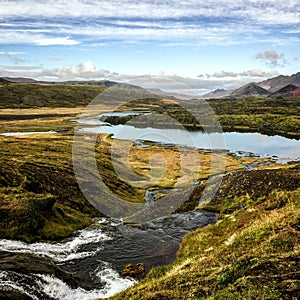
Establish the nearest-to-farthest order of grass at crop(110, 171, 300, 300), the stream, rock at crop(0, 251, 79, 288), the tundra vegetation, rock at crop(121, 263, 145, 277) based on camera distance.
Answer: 1. grass at crop(110, 171, 300, 300)
2. the tundra vegetation
3. the stream
4. rock at crop(0, 251, 79, 288)
5. rock at crop(121, 263, 145, 277)

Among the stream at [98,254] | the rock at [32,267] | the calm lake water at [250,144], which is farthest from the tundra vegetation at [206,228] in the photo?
the calm lake water at [250,144]

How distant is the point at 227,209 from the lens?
4628cm

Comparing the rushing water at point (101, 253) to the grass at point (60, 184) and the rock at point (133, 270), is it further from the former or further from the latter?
the grass at point (60, 184)

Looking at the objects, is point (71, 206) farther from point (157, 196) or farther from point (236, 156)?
point (236, 156)

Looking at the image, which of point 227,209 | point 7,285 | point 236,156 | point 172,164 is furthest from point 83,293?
point 236,156

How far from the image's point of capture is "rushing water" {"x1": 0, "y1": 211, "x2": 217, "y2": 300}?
25.9 m

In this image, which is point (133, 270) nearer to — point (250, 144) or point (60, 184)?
point (60, 184)

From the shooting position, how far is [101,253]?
118ft

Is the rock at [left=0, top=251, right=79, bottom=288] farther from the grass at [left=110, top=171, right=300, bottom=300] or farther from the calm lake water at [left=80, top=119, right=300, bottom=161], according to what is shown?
the calm lake water at [left=80, top=119, right=300, bottom=161]

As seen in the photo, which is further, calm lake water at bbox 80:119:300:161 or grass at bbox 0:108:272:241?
calm lake water at bbox 80:119:300:161

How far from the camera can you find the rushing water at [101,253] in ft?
84.8

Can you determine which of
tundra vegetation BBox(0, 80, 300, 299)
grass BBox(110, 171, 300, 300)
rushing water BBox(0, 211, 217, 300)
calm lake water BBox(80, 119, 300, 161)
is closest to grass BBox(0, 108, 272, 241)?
tundra vegetation BBox(0, 80, 300, 299)

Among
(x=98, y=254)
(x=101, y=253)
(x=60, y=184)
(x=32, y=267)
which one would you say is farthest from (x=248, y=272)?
(x=60, y=184)

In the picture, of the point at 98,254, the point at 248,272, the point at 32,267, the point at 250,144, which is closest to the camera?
the point at 248,272
